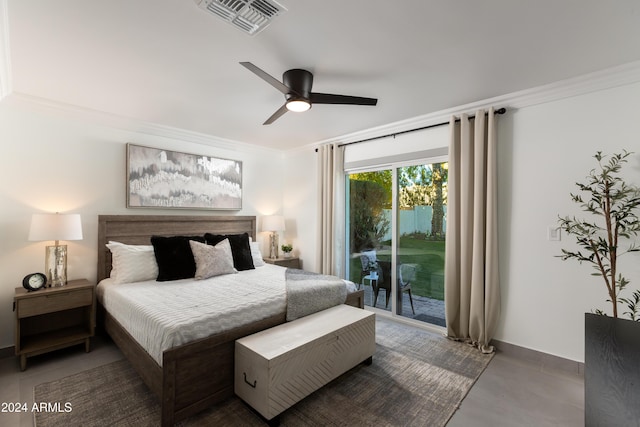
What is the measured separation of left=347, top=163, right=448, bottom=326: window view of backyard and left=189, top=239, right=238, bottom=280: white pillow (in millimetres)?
1863

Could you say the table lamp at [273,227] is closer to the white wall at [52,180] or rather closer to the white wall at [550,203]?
the white wall at [52,180]

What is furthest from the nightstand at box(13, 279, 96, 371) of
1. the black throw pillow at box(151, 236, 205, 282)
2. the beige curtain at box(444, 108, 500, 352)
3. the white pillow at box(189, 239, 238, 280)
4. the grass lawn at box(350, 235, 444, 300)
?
the beige curtain at box(444, 108, 500, 352)

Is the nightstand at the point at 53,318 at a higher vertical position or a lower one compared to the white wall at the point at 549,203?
lower

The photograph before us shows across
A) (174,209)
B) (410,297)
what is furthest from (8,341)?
(410,297)

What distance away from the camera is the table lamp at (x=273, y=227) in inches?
184

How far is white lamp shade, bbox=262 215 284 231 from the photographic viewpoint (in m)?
4.66

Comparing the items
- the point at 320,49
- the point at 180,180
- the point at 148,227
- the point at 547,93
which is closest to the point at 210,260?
the point at 148,227

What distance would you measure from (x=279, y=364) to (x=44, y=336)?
260 cm

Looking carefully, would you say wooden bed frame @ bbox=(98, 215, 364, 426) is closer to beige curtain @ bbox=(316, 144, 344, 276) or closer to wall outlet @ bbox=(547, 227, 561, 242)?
beige curtain @ bbox=(316, 144, 344, 276)

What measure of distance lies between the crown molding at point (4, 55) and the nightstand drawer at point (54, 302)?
192 centimetres

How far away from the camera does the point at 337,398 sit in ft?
7.12

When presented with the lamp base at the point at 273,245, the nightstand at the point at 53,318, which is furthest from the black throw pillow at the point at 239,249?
the nightstand at the point at 53,318

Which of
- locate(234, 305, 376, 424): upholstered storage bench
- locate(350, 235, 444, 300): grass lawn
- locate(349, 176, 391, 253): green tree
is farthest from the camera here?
locate(349, 176, 391, 253): green tree

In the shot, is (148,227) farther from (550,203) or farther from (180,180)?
(550,203)
